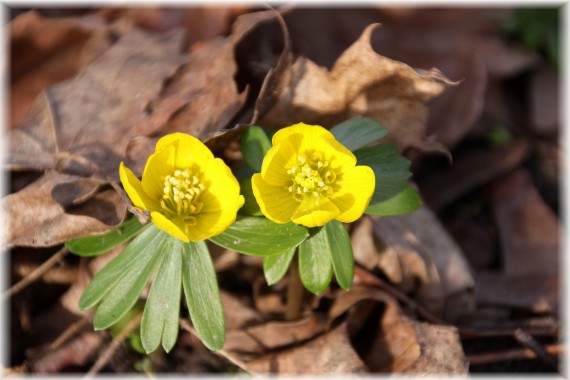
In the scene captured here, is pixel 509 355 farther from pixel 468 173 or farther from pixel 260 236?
pixel 260 236

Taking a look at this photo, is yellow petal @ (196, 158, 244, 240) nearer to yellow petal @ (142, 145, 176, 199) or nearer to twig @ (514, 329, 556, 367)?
yellow petal @ (142, 145, 176, 199)

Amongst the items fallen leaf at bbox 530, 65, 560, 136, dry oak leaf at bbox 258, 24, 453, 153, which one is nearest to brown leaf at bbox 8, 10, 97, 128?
dry oak leaf at bbox 258, 24, 453, 153

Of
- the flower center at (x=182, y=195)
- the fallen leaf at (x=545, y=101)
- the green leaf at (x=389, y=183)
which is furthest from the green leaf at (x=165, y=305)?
the fallen leaf at (x=545, y=101)

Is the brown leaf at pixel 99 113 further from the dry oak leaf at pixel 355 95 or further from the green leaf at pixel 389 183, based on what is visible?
the green leaf at pixel 389 183

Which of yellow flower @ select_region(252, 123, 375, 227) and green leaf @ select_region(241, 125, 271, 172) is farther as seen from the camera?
green leaf @ select_region(241, 125, 271, 172)

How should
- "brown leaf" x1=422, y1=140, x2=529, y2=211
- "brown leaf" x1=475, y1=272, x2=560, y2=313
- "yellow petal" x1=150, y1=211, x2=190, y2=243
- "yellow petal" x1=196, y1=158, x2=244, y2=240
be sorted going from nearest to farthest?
1. "yellow petal" x1=150, y1=211, x2=190, y2=243
2. "yellow petal" x1=196, y1=158, x2=244, y2=240
3. "brown leaf" x1=475, y1=272, x2=560, y2=313
4. "brown leaf" x1=422, y1=140, x2=529, y2=211

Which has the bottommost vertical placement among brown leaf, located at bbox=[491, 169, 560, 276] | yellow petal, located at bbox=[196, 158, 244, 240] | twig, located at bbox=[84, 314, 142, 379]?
twig, located at bbox=[84, 314, 142, 379]

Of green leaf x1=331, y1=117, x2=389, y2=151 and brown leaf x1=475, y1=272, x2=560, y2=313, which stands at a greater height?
green leaf x1=331, y1=117, x2=389, y2=151
